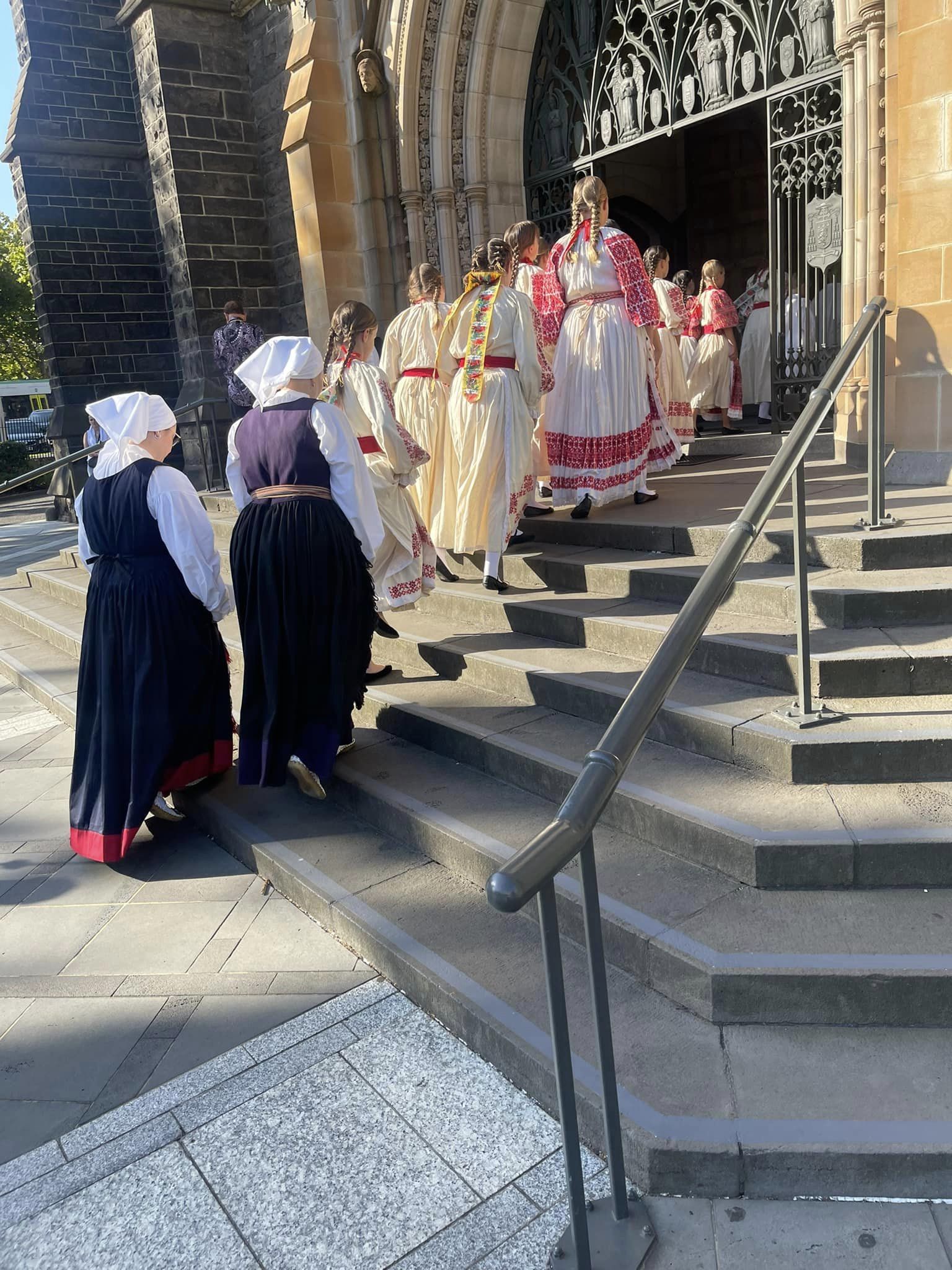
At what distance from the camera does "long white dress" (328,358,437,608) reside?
14.4 feet

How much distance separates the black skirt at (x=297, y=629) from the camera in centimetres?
359

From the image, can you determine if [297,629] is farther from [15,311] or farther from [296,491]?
[15,311]

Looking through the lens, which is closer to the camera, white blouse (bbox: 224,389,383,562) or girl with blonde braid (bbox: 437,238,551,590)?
white blouse (bbox: 224,389,383,562)

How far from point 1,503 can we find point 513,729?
72.2ft

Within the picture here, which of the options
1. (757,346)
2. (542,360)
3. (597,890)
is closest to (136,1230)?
(597,890)

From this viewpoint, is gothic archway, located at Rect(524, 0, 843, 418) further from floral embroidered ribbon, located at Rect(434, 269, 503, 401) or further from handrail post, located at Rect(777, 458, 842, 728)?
handrail post, located at Rect(777, 458, 842, 728)

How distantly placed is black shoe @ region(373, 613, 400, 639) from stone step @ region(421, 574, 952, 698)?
497mm

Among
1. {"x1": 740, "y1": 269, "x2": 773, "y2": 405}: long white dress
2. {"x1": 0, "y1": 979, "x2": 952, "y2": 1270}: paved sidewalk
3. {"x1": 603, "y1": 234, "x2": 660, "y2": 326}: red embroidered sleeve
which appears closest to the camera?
{"x1": 0, "y1": 979, "x2": 952, "y2": 1270}: paved sidewalk

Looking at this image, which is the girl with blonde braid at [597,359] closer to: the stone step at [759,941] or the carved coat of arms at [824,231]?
the carved coat of arms at [824,231]

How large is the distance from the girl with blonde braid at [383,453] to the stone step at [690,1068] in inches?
80.9

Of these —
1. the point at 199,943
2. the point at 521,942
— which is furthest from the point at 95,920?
the point at 521,942

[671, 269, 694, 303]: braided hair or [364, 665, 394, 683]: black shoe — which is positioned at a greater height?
[671, 269, 694, 303]: braided hair

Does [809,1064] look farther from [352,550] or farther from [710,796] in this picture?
[352,550]

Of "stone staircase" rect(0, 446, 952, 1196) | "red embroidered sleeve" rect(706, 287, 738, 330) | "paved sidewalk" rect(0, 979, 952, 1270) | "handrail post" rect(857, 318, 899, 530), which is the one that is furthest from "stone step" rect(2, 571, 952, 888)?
"red embroidered sleeve" rect(706, 287, 738, 330)
